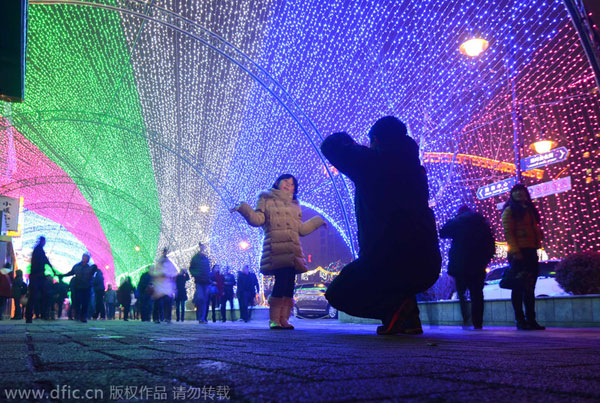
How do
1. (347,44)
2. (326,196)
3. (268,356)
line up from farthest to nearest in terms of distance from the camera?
(326,196) → (347,44) → (268,356)

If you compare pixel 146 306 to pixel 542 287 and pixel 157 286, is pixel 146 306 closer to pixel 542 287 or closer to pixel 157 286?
pixel 157 286

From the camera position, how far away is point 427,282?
14.7 ft

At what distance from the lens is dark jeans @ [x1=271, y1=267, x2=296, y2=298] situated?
22.1 feet

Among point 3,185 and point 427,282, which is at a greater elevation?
point 3,185

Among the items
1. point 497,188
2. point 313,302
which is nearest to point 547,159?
point 497,188

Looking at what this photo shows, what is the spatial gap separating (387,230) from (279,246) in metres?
2.55

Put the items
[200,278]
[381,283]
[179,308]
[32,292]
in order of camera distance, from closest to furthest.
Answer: [381,283], [32,292], [200,278], [179,308]

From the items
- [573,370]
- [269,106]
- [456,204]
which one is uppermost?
[269,106]

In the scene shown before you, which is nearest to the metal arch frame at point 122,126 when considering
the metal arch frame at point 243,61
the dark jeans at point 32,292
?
the metal arch frame at point 243,61

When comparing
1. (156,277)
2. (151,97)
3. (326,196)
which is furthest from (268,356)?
(151,97)

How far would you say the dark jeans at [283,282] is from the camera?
6738mm

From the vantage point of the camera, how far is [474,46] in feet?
41.2

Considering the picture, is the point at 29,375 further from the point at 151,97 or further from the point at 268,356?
the point at 151,97

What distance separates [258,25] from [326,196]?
23.2ft
